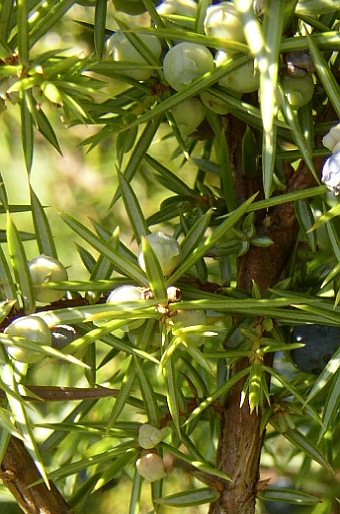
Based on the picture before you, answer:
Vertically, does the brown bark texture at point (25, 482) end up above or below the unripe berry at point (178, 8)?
below

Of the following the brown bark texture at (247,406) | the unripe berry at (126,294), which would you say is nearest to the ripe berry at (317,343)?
the brown bark texture at (247,406)

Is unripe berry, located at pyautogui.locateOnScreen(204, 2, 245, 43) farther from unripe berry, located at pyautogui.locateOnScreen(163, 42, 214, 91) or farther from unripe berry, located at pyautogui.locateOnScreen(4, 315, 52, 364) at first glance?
unripe berry, located at pyautogui.locateOnScreen(4, 315, 52, 364)

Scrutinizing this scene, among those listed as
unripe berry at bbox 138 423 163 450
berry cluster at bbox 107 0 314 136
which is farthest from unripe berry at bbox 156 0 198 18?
unripe berry at bbox 138 423 163 450

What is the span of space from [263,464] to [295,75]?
49 centimetres

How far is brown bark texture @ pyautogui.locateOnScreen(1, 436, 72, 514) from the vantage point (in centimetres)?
49

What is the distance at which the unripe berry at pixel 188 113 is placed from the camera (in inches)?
17.7

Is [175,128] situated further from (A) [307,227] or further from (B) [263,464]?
(B) [263,464]

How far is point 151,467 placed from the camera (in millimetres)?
469

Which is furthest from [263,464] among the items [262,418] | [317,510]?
[262,418]

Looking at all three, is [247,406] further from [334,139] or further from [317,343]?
[334,139]

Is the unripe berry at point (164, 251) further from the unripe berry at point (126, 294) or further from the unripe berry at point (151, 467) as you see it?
the unripe berry at point (151, 467)

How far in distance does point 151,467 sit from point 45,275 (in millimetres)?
134

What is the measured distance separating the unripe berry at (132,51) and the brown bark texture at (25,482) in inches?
9.1

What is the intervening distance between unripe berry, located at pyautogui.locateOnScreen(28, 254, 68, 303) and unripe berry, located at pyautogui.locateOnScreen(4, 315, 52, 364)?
36mm
